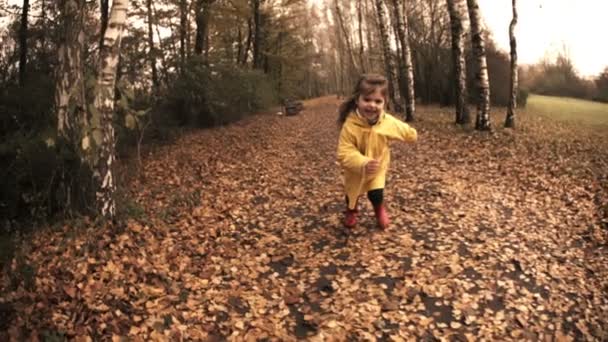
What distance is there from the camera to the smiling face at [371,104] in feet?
17.0

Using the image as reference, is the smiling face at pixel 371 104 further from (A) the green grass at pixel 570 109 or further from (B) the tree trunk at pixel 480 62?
(A) the green grass at pixel 570 109

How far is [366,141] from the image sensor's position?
5410 mm

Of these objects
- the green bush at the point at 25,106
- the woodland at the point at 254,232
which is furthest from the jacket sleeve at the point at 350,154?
the green bush at the point at 25,106

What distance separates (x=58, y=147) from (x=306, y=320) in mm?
4349

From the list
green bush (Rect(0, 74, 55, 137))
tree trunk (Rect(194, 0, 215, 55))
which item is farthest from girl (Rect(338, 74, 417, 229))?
tree trunk (Rect(194, 0, 215, 55))

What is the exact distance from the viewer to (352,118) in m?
5.44

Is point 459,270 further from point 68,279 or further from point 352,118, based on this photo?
point 68,279

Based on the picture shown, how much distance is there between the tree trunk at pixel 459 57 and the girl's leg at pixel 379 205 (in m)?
9.35

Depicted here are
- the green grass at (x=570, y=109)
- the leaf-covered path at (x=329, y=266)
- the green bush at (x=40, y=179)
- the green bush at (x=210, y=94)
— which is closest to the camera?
the leaf-covered path at (x=329, y=266)

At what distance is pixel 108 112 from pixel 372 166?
3.58 m

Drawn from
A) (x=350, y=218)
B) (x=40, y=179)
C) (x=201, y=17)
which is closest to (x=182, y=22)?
(x=201, y=17)

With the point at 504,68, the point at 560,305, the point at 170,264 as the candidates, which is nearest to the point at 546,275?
the point at 560,305

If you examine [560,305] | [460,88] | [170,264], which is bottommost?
[560,305]

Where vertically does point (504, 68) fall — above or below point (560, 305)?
above
